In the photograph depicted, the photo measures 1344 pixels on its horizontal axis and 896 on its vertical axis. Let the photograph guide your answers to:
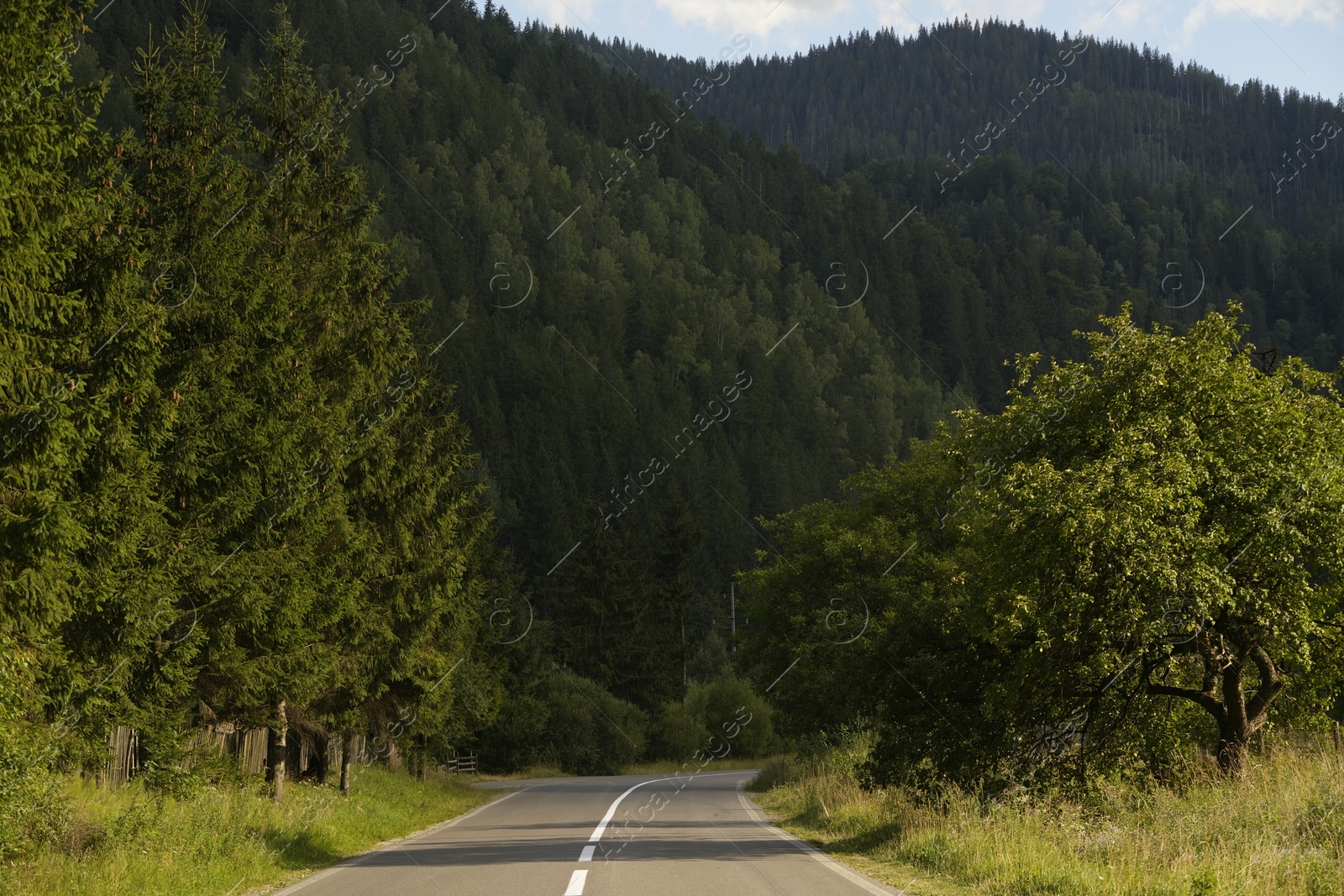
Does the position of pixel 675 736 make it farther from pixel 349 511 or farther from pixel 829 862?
pixel 829 862

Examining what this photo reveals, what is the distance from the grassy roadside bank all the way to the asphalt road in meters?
1.12

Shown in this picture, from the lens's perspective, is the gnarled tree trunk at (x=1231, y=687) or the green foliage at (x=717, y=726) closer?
the gnarled tree trunk at (x=1231, y=687)

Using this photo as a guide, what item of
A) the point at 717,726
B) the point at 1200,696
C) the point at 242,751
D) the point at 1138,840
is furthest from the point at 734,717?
the point at 1138,840

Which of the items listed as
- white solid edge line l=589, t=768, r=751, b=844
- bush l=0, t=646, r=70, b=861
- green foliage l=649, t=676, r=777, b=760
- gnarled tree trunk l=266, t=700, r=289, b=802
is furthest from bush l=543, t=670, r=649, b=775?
bush l=0, t=646, r=70, b=861

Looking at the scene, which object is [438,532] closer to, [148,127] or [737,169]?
[148,127]

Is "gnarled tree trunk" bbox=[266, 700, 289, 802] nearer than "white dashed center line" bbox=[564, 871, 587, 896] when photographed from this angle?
No

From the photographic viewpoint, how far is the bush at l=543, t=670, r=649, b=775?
61156 millimetres

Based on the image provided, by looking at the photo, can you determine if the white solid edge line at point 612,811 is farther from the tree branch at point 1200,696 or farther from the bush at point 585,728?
the tree branch at point 1200,696

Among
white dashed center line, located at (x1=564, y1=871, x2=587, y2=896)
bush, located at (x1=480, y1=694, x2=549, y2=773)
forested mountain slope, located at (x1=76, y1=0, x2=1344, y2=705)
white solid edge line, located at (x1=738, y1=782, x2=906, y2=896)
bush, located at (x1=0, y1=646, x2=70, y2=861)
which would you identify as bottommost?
bush, located at (x1=480, y1=694, x2=549, y2=773)

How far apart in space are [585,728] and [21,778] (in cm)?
5226

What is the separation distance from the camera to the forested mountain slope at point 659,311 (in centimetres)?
10100

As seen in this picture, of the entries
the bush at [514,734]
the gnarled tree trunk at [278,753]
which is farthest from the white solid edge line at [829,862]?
the bush at [514,734]

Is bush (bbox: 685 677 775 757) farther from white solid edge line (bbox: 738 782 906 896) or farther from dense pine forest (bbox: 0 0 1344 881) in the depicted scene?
white solid edge line (bbox: 738 782 906 896)

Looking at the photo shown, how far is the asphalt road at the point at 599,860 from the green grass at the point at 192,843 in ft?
2.19
